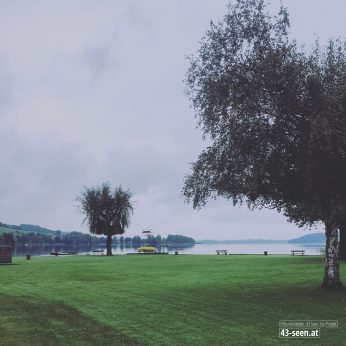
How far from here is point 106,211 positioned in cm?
8794

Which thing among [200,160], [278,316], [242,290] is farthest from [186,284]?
[278,316]

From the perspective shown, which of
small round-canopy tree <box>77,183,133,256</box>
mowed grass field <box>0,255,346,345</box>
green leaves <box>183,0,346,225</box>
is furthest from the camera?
small round-canopy tree <box>77,183,133,256</box>

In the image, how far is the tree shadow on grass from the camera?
47.3 feet

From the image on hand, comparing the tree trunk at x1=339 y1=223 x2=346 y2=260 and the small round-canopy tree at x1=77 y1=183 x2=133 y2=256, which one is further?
the small round-canopy tree at x1=77 y1=183 x2=133 y2=256

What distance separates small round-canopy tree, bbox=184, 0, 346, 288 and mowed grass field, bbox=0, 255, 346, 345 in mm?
5552

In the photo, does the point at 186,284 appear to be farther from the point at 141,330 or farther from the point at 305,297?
the point at 141,330

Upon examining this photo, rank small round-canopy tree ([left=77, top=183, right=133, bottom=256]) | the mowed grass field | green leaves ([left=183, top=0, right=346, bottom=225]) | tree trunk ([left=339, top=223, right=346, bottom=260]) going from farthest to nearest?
small round-canopy tree ([left=77, top=183, right=133, bottom=256]) → tree trunk ([left=339, top=223, right=346, bottom=260]) → green leaves ([left=183, top=0, right=346, bottom=225]) → the mowed grass field

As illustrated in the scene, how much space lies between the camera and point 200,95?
28.2 meters

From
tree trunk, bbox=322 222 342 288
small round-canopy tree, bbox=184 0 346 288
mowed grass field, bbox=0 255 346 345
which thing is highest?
small round-canopy tree, bbox=184 0 346 288

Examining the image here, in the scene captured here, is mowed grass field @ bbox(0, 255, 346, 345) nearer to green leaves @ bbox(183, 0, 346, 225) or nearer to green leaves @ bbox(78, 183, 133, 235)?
green leaves @ bbox(183, 0, 346, 225)

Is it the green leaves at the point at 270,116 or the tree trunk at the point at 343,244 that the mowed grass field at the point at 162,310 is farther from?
the tree trunk at the point at 343,244

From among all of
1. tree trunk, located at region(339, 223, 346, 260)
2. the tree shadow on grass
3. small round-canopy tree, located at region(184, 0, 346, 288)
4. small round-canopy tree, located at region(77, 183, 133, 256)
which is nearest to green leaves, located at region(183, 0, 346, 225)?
small round-canopy tree, located at region(184, 0, 346, 288)

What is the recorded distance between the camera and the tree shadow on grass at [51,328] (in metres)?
14.4

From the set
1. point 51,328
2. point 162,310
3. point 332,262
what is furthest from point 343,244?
point 51,328
